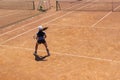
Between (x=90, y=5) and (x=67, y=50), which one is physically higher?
(x=90, y=5)

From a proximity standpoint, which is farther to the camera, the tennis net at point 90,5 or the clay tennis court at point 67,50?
the tennis net at point 90,5

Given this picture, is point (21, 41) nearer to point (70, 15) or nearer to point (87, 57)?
point (87, 57)

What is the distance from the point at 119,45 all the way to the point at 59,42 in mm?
4302

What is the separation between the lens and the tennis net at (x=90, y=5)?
30434mm

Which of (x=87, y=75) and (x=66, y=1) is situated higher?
(x=66, y=1)

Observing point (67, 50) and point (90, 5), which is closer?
point (67, 50)

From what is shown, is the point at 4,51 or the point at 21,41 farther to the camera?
the point at 21,41

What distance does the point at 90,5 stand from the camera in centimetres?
3362

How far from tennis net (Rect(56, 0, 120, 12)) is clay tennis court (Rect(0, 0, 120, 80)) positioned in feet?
14.4

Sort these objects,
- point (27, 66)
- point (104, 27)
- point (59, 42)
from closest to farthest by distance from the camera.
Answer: point (27, 66) → point (59, 42) → point (104, 27)

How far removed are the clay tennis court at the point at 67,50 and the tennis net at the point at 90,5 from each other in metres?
4.38

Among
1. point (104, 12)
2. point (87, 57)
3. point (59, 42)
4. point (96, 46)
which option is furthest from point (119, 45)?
point (104, 12)

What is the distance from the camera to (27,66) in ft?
47.6

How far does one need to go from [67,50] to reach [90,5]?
1815cm
